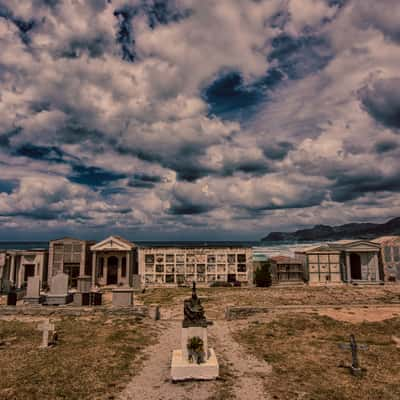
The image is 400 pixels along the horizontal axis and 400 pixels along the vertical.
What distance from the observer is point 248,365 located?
47.0ft

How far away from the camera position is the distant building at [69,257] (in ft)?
137

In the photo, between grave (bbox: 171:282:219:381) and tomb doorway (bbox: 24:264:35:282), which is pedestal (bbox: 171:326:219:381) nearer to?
grave (bbox: 171:282:219:381)

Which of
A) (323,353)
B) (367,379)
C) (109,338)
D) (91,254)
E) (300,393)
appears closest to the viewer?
(300,393)

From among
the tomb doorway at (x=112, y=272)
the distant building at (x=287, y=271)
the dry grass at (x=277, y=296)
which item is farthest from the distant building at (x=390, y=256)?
the tomb doorway at (x=112, y=272)

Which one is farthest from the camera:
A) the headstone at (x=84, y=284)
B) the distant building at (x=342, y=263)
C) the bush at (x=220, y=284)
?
the distant building at (x=342, y=263)

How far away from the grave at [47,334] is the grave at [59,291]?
12279 mm

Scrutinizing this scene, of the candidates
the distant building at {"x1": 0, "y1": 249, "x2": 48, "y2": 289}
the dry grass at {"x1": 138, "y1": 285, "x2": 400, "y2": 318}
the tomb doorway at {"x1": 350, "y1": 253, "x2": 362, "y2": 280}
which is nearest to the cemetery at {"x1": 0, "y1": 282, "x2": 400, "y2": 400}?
the dry grass at {"x1": 138, "y1": 285, "x2": 400, "y2": 318}

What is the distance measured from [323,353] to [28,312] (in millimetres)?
21069

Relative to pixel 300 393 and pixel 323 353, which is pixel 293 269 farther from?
pixel 300 393

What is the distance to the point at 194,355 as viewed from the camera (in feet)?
42.1

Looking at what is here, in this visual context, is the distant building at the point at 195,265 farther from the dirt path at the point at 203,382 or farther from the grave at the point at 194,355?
the grave at the point at 194,355

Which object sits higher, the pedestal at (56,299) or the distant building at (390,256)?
the distant building at (390,256)

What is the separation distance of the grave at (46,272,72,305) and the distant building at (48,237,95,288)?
1195 cm

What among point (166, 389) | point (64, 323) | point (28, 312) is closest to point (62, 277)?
point (28, 312)
